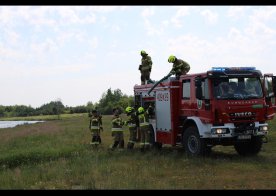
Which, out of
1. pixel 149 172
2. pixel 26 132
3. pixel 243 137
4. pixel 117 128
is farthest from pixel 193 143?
pixel 26 132

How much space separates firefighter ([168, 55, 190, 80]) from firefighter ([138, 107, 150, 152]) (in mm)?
1820

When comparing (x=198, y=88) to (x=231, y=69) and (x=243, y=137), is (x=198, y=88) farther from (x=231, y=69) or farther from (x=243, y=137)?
(x=243, y=137)

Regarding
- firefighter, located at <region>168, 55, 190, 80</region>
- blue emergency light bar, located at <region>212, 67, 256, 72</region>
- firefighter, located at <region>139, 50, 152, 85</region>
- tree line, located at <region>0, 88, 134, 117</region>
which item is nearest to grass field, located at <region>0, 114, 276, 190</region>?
blue emergency light bar, located at <region>212, 67, 256, 72</region>

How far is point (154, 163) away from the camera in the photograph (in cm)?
1220

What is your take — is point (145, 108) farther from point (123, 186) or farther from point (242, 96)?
point (123, 186)

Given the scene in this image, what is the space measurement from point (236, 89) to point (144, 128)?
384 centimetres

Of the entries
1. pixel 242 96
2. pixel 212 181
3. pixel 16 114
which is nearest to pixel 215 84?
pixel 242 96

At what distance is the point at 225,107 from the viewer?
1206cm

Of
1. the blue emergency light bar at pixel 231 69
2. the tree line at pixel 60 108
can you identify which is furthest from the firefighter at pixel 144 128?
the tree line at pixel 60 108

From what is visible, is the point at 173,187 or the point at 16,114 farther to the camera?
the point at 16,114

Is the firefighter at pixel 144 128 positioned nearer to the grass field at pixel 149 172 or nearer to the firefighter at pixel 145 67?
the grass field at pixel 149 172

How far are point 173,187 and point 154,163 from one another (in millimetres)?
3400

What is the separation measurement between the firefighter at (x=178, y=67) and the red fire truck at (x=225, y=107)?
534mm

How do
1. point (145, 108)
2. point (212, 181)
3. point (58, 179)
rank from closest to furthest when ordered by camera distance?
point (212, 181) → point (58, 179) → point (145, 108)
